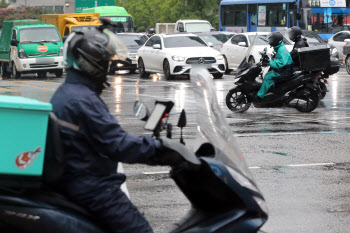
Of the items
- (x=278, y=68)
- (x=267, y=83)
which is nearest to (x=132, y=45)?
(x=267, y=83)

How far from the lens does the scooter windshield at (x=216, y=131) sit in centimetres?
379

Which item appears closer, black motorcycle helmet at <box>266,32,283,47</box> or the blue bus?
black motorcycle helmet at <box>266,32,283,47</box>

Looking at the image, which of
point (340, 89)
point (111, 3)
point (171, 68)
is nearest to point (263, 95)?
point (340, 89)

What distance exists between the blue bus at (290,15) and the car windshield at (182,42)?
28.0 feet

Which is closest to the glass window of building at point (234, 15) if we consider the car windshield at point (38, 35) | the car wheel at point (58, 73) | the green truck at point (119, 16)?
the green truck at point (119, 16)

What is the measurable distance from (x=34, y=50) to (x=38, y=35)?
0.92 m

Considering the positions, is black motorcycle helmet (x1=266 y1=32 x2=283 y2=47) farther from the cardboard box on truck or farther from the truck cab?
the truck cab

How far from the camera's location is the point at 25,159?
3.23m

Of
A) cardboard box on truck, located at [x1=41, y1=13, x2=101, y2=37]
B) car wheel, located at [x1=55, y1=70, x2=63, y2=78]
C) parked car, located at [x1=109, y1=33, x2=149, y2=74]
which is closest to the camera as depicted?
car wheel, located at [x1=55, y1=70, x2=63, y2=78]

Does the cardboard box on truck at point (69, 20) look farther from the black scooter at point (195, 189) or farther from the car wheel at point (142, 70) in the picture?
the black scooter at point (195, 189)

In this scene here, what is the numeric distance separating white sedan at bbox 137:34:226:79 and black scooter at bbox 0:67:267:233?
19429mm

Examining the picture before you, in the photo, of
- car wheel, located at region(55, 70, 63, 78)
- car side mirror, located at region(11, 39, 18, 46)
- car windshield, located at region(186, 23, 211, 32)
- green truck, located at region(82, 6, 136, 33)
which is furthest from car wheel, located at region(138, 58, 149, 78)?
green truck, located at region(82, 6, 136, 33)

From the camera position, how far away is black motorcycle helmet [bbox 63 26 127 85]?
11.6 feet

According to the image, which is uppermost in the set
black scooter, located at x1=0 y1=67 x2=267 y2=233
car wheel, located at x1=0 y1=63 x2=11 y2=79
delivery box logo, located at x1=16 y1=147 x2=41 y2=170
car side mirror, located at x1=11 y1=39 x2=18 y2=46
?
delivery box logo, located at x1=16 y1=147 x2=41 y2=170
